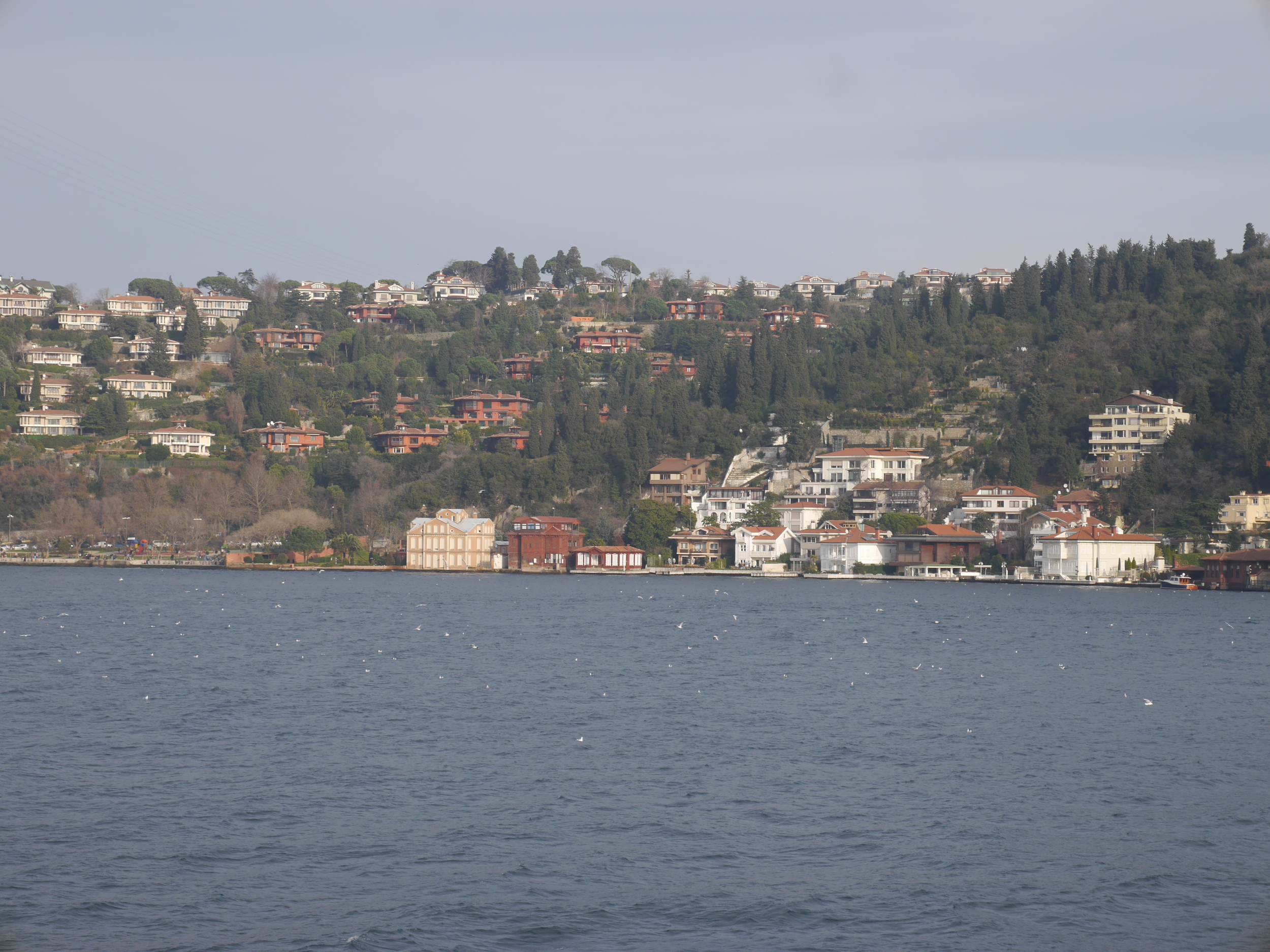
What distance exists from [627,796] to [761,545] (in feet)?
203

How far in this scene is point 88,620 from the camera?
147 feet

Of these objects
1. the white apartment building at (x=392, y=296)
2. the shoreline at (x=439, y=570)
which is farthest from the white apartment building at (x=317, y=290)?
the shoreline at (x=439, y=570)

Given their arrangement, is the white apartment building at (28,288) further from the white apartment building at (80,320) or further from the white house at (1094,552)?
the white house at (1094,552)

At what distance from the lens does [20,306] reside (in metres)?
132

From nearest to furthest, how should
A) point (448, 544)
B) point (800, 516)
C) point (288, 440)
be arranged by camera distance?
point (800, 516), point (448, 544), point (288, 440)

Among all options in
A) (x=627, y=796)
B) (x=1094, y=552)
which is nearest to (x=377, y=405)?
(x=1094, y=552)

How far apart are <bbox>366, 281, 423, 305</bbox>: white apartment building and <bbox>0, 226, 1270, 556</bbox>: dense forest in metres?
34.9

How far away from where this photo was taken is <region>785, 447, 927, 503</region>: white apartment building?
85812 mm

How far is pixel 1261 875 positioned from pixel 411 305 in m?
135

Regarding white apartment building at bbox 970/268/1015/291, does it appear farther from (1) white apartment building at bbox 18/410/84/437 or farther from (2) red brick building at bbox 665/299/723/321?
(1) white apartment building at bbox 18/410/84/437

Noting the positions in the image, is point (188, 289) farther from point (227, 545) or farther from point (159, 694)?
point (159, 694)

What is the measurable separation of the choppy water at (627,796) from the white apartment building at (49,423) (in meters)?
68.8

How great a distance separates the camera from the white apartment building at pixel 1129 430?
3214 inches

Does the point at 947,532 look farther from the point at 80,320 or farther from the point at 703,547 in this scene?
the point at 80,320
